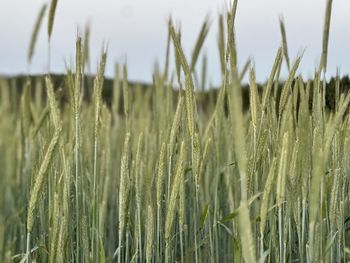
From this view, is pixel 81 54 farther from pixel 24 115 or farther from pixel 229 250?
pixel 229 250

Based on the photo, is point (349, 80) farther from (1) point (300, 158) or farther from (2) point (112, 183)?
(1) point (300, 158)

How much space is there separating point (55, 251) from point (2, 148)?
279 mm

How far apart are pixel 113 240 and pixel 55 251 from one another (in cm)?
53

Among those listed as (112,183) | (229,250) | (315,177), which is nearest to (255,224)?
(229,250)

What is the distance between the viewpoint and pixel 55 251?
0.84m

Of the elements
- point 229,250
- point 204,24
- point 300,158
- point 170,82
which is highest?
point 204,24

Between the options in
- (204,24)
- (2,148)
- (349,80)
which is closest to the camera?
(2,148)

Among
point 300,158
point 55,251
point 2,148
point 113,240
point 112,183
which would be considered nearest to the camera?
point 2,148

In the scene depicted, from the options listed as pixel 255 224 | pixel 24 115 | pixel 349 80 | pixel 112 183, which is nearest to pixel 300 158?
pixel 255 224

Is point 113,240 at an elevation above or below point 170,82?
below

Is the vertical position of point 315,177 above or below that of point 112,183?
above

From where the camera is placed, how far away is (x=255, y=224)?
3.26 ft

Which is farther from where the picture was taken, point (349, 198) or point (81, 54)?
A: point (349, 198)

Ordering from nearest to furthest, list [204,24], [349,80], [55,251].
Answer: [55,251], [204,24], [349,80]
